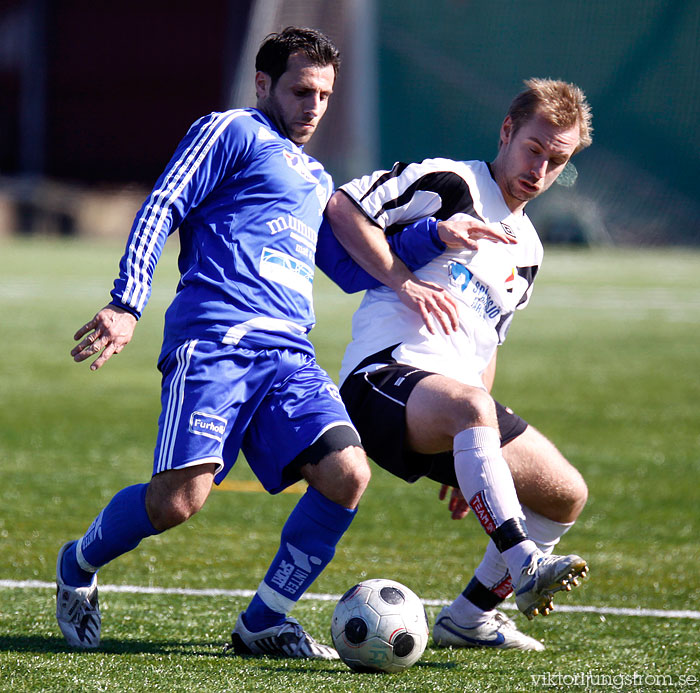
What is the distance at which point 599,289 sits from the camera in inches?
781

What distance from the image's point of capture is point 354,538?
5.39 metres

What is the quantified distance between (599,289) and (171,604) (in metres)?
16.5

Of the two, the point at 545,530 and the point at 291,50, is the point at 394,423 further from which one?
the point at 291,50

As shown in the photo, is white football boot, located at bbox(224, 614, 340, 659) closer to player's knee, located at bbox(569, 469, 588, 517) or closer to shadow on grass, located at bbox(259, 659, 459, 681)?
shadow on grass, located at bbox(259, 659, 459, 681)

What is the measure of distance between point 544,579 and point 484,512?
0.34m

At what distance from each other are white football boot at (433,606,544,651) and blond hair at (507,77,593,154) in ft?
5.34

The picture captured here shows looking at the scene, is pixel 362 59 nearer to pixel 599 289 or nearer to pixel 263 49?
pixel 599 289

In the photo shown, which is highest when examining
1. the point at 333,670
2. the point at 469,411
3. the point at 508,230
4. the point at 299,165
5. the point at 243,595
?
the point at 299,165

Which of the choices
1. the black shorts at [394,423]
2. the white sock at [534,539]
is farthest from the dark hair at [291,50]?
the white sock at [534,539]

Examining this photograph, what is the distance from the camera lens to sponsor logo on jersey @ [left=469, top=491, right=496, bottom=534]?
11.1ft

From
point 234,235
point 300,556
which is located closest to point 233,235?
point 234,235

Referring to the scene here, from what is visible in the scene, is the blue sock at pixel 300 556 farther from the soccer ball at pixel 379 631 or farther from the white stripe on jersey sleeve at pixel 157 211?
the white stripe on jersey sleeve at pixel 157 211

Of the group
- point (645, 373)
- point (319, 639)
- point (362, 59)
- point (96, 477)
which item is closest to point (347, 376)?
point (319, 639)

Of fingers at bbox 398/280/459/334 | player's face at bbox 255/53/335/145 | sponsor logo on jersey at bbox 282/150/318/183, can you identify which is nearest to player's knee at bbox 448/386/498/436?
fingers at bbox 398/280/459/334
